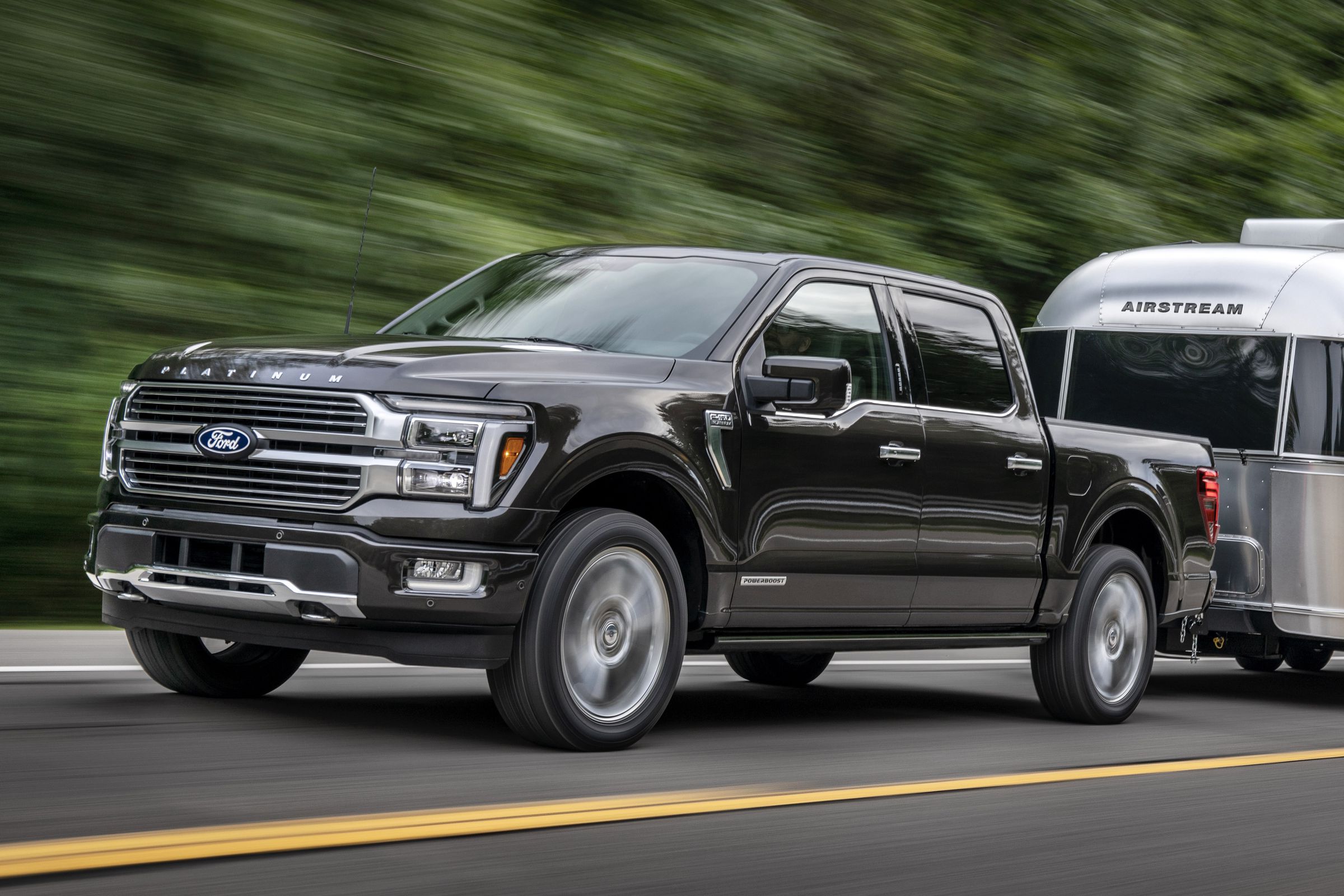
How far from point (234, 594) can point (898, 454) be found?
116 inches

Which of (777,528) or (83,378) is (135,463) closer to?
(777,528)

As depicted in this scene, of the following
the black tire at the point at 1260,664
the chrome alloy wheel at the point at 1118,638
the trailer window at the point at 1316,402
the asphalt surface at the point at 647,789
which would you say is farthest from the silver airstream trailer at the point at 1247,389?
the asphalt surface at the point at 647,789

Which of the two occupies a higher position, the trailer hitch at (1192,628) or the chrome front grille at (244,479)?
the chrome front grille at (244,479)

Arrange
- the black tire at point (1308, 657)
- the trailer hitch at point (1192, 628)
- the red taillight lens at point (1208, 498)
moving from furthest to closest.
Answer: the black tire at point (1308, 657) → the trailer hitch at point (1192, 628) → the red taillight lens at point (1208, 498)

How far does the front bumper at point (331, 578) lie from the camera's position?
246 inches

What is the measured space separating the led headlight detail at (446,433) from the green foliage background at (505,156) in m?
5.34

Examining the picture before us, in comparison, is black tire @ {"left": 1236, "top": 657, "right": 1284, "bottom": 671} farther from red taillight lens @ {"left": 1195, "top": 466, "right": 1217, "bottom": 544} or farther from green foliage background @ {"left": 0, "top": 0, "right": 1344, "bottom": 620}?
green foliage background @ {"left": 0, "top": 0, "right": 1344, "bottom": 620}

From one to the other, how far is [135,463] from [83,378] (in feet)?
16.2

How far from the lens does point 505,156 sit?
15.5 meters

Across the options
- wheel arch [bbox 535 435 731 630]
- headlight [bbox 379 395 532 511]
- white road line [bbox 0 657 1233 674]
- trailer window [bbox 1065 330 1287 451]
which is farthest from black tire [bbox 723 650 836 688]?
headlight [bbox 379 395 532 511]

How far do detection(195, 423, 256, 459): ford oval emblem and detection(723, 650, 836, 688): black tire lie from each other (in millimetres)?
4241

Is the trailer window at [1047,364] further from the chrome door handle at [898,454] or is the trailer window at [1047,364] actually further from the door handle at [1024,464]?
the chrome door handle at [898,454]

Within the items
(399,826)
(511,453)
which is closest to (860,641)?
(511,453)

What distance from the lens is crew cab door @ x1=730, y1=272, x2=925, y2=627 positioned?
24.0 feet
